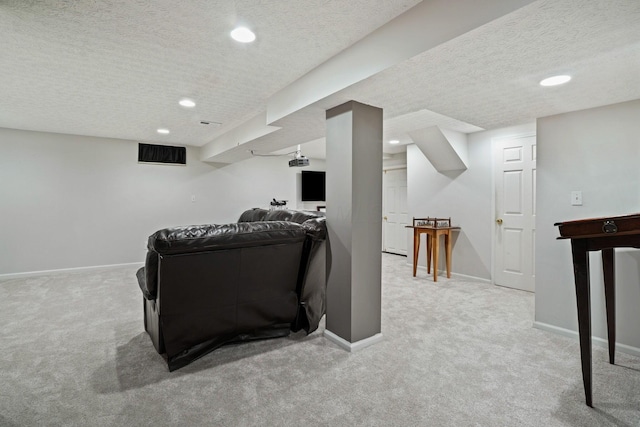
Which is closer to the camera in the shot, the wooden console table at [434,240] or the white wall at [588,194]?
the white wall at [588,194]

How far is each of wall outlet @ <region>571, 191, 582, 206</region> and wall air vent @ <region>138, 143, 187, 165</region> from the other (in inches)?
230

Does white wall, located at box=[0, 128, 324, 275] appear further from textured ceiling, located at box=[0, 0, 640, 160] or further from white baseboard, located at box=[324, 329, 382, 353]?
white baseboard, located at box=[324, 329, 382, 353]

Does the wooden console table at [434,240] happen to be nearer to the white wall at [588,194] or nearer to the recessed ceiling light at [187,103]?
the white wall at [588,194]

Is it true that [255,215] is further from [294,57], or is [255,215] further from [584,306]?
[584,306]

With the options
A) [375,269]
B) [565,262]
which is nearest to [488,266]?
[565,262]

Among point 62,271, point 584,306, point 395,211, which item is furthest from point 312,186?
point 584,306

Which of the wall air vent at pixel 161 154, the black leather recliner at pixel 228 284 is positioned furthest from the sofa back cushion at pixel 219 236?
the wall air vent at pixel 161 154

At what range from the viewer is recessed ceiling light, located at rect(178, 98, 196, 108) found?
3.33 m

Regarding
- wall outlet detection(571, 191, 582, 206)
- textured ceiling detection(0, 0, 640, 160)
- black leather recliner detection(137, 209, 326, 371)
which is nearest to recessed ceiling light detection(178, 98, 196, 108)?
textured ceiling detection(0, 0, 640, 160)

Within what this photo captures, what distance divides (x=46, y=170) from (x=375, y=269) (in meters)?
5.35

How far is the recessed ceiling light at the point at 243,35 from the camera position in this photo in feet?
6.35

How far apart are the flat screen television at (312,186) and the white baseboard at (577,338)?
5283 millimetres

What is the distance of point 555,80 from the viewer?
2.06m

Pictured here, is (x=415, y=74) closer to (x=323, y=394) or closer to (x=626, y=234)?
(x=626, y=234)
